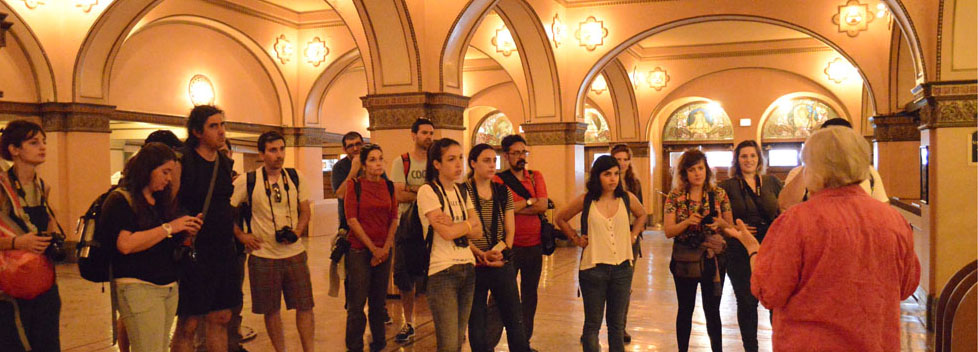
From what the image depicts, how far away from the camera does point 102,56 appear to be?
10305 millimetres

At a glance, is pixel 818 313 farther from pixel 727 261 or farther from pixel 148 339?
pixel 148 339

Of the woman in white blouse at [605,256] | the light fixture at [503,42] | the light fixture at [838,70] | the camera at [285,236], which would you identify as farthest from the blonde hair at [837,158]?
the light fixture at [838,70]

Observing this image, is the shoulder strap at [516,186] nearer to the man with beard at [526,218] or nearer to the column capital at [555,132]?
the man with beard at [526,218]

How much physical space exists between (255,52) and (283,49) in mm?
546

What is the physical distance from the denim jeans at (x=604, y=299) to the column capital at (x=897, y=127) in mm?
9327

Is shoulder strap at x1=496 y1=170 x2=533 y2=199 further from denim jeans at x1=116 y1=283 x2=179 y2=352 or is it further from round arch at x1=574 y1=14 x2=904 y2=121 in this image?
round arch at x1=574 y1=14 x2=904 y2=121

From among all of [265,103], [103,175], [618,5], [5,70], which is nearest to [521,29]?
[618,5]

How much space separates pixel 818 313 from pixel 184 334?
3.15m

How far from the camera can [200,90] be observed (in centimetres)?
1291

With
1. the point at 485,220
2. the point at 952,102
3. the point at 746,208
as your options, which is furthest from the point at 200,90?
the point at 952,102

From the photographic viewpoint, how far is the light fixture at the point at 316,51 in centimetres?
1412

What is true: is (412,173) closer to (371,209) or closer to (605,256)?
(371,209)

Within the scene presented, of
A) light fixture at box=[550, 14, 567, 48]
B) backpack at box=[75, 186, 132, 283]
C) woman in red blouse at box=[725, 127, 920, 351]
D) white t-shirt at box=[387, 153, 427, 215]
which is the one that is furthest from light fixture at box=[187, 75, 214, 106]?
woman in red blouse at box=[725, 127, 920, 351]

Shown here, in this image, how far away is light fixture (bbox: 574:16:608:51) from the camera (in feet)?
39.5
